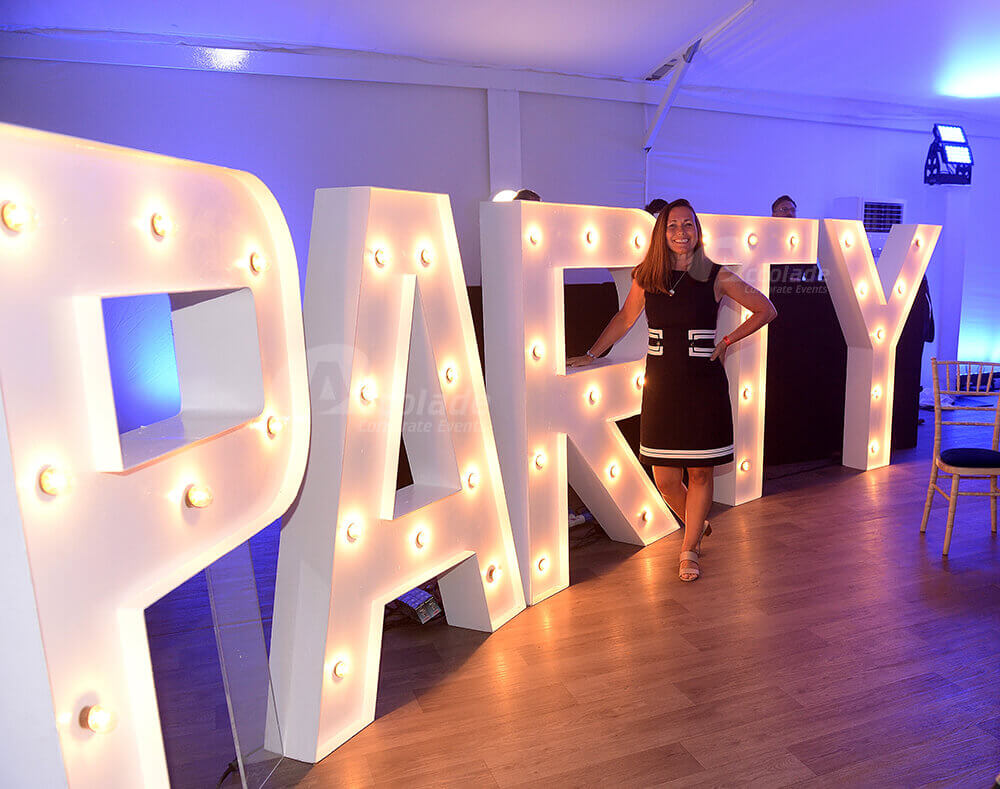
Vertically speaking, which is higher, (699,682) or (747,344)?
(747,344)

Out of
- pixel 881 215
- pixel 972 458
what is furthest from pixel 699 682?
pixel 881 215

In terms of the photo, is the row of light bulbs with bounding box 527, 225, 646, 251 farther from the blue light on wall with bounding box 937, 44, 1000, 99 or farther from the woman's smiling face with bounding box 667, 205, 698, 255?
the blue light on wall with bounding box 937, 44, 1000, 99

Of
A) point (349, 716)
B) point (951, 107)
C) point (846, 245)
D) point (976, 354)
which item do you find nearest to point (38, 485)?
point (349, 716)

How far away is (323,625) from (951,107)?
820 cm

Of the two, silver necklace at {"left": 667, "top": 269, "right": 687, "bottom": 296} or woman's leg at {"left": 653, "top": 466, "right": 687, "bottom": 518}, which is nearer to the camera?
silver necklace at {"left": 667, "top": 269, "right": 687, "bottom": 296}

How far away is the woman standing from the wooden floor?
0.43 metres

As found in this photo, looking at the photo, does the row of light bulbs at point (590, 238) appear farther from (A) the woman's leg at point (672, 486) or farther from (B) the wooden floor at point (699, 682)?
(B) the wooden floor at point (699, 682)

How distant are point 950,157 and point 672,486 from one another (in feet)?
20.3

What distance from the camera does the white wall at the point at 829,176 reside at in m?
6.87

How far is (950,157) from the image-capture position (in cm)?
741

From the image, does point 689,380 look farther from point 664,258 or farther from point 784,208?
point 784,208

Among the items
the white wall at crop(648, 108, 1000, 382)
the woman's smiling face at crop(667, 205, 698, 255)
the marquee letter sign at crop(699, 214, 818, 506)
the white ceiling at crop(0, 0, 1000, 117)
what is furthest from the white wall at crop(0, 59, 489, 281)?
the woman's smiling face at crop(667, 205, 698, 255)

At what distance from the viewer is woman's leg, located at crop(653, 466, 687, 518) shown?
328 cm

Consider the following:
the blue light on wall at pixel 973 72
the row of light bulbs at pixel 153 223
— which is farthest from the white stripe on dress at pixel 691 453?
the blue light on wall at pixel 973 72
